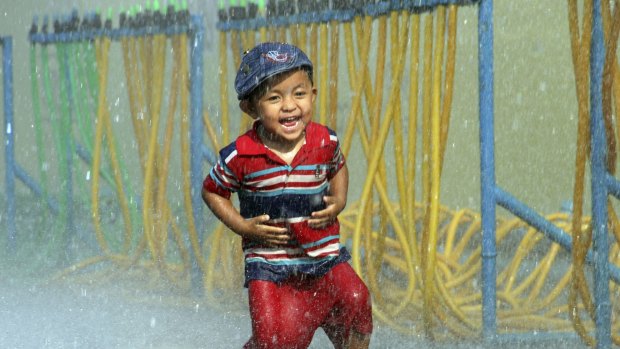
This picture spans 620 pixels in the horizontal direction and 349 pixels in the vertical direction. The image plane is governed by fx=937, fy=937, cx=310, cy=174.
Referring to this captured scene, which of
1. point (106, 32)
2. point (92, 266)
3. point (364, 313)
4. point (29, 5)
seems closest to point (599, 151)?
point (364, 313)

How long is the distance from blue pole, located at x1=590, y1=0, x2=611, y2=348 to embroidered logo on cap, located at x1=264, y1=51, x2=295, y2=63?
1.76 m

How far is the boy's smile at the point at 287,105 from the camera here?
2.88m

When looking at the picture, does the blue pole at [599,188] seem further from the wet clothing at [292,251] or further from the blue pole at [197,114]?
the blue pole at [197,114]

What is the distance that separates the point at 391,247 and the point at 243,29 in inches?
69.5

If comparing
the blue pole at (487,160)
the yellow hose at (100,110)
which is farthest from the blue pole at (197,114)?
the blue pole at (487,160)

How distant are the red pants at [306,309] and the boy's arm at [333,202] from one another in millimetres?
188

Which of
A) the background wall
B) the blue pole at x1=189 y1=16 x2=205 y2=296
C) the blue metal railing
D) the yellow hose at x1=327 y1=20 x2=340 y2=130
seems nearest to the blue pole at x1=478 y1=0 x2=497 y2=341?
the blue metal railing

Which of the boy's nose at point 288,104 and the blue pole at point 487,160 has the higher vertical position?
the boy's nose at point 288,104

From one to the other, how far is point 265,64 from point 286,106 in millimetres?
146

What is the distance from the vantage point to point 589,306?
4254 mm

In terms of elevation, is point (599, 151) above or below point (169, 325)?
above

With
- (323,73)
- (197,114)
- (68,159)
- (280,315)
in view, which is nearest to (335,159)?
(280,315)

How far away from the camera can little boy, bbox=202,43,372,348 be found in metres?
2.90

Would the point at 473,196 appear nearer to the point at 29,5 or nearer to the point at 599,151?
the point at 599,151
